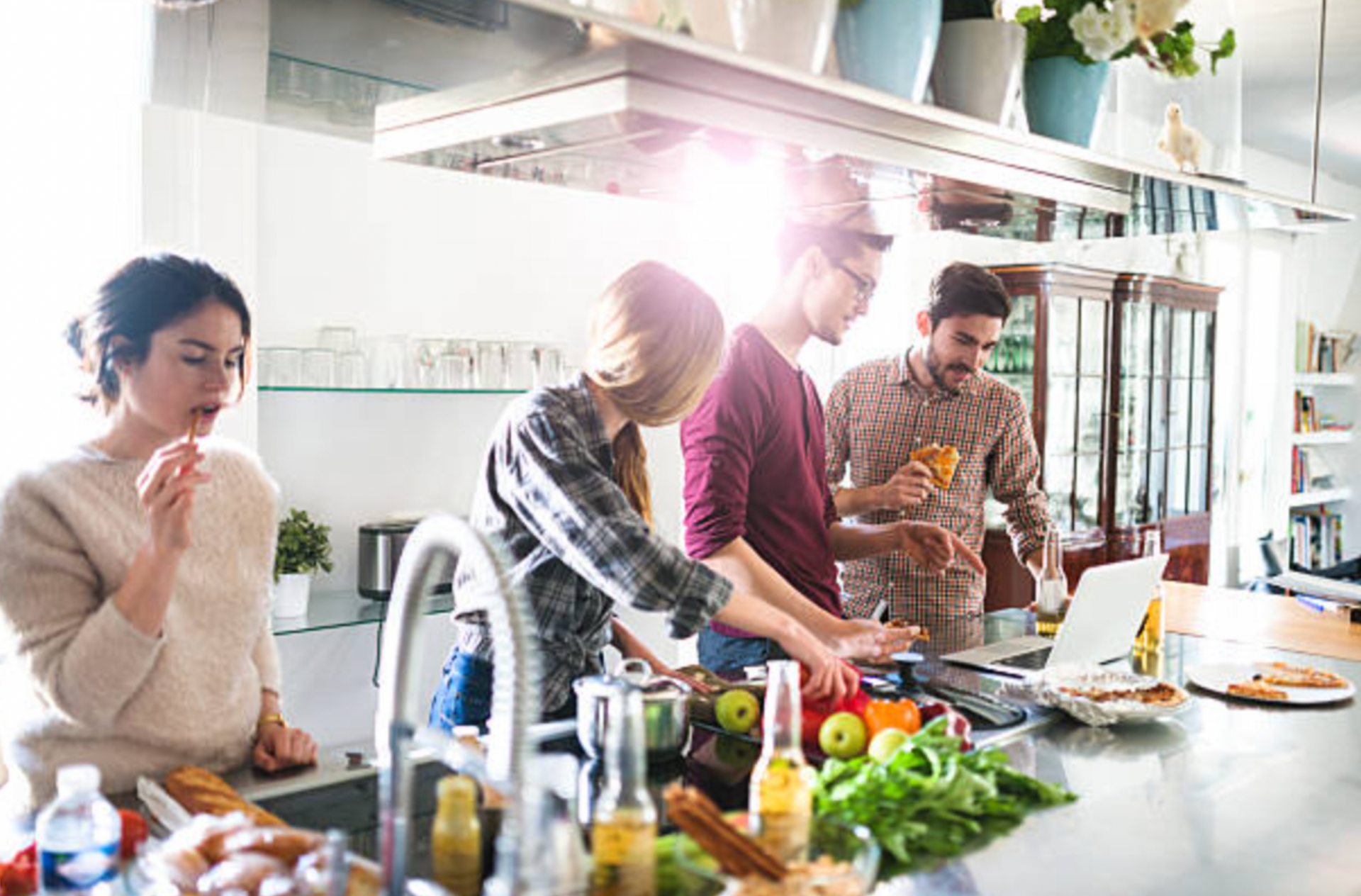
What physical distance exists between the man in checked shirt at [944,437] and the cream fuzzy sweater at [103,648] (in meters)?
1.81

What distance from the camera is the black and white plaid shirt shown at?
63.7 inches

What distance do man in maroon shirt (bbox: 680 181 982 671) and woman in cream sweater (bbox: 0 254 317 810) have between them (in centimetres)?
89

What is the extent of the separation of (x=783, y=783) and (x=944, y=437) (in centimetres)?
223

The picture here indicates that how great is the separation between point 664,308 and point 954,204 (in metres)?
0.61

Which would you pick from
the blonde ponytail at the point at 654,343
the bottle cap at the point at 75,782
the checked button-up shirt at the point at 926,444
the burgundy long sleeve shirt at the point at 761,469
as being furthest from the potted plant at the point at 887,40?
the checked button-up shirt at the point at 926,444

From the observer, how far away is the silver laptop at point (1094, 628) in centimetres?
216

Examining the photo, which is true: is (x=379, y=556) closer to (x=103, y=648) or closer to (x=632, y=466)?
(x=632, y=466)

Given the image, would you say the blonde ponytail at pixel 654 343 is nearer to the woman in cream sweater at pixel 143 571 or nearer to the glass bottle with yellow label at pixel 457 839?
the woman in cream sweater at pixel 143 571

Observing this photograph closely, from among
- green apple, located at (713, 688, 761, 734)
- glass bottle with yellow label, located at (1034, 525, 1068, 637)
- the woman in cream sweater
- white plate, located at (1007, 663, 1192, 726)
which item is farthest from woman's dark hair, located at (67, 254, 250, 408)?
glass bottle with yellow label, located at (1034, 525, 1068, 637)

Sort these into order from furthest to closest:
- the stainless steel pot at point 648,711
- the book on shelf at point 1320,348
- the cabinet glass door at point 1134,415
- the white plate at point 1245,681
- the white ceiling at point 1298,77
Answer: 1. the book on shelf at point 1320,348
2. the cabinet glass door at point 1134,415
3. the white ceiling at point 1298,77
4. the white plate at point 1245,681
5. the stainless steel pot at point 648,711

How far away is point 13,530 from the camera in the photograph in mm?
1453

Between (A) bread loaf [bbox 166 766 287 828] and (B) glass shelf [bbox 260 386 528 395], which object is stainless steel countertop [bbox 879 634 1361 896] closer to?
(A) bread loaf [bbox 166 766 287 828]

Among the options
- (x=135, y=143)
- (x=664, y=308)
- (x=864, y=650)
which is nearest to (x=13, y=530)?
(x=664, y=308)

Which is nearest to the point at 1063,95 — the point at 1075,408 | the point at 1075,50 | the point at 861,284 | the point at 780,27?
the point at 1075,50
